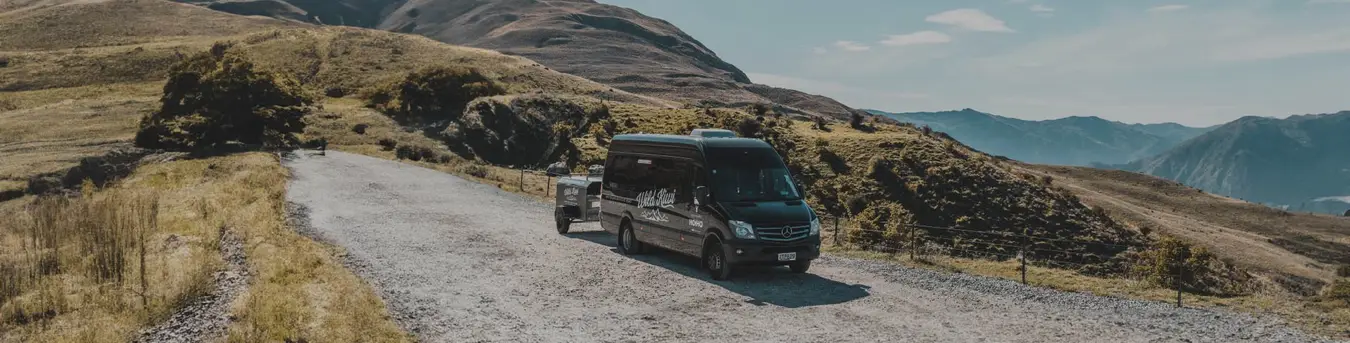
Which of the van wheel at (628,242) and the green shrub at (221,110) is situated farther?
the green shrub at (221,110)

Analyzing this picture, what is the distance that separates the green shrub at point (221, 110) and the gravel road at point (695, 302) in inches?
1554

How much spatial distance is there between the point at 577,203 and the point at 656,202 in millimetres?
5006

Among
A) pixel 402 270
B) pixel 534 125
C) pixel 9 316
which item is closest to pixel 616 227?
pixel 402 270

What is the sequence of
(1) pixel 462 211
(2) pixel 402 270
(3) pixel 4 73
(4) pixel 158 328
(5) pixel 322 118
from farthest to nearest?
(3) pixel 4 73, (5) pixel 322 118, (1) pixel 462 211, (2) pixel 402 270, (4) pixel 158 328

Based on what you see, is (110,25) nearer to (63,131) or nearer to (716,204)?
(63,131)

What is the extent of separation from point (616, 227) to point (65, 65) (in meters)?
106

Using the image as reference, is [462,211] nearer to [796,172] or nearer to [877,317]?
[877,317]

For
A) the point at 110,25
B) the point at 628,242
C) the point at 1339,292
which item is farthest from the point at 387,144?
the point at 110,25

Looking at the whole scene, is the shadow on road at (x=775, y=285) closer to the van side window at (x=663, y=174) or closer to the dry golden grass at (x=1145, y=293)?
the van side window at (x=663, y=174)

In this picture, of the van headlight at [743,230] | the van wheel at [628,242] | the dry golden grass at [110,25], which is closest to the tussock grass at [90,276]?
the van wheel at [628,242]

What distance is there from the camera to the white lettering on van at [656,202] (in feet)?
54.7

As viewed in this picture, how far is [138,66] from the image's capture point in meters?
98.6

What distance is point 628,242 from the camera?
715 inches

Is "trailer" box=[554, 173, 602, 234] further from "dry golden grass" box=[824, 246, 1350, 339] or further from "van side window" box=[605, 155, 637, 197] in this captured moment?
"dry golden grass" box=[824, 246, 1350, 339]
